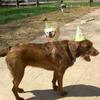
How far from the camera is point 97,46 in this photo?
11.7m

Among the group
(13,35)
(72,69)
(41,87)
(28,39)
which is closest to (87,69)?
(72,69)

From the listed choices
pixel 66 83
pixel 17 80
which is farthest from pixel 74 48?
pixel 66 83

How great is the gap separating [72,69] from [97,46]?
2907mm

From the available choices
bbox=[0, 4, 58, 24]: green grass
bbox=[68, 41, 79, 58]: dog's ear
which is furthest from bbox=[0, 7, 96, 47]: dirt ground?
bbox=[68, 41, 79, 58]: dog's ear

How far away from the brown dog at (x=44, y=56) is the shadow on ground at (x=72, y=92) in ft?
1.48

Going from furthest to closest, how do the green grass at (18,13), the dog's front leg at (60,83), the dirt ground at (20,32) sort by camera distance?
the green grass at (18,13) < the dirt ground at (20,32) < the dog's front leg at (60,83)

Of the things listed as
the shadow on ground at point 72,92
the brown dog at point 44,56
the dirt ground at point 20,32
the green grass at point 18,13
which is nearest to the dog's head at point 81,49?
the brown dog at point 44,56

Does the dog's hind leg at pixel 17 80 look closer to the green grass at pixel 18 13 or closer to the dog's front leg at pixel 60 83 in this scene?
the dog's front leg at pixel 60 83

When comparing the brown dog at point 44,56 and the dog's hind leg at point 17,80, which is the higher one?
the brown dog at point 44,56

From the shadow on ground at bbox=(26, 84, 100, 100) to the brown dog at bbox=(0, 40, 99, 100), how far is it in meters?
0.45

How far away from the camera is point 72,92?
7.37 m

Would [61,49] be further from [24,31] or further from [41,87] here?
[24,31]

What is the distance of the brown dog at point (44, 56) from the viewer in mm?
6723

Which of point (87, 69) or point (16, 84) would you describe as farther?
point (87, 69)
